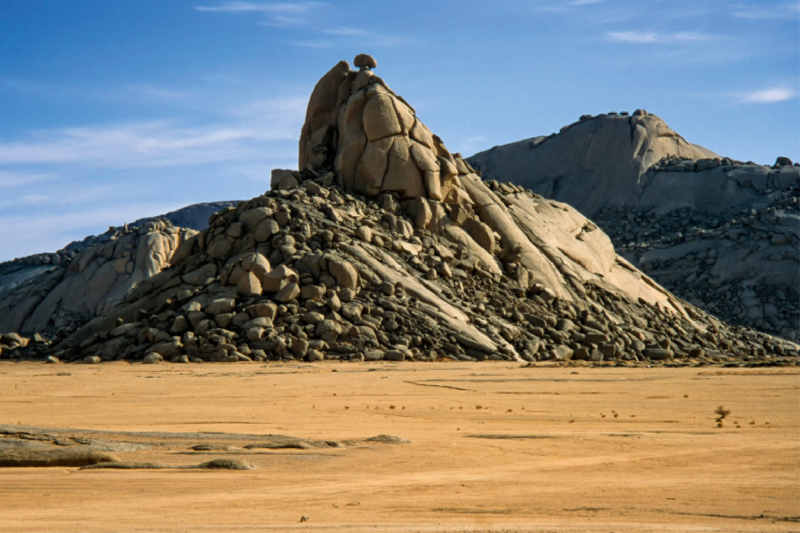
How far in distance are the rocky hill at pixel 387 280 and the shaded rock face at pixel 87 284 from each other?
1543cm

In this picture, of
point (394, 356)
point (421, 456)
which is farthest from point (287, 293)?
point (421, 456)

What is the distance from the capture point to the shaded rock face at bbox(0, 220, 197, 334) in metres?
45.7

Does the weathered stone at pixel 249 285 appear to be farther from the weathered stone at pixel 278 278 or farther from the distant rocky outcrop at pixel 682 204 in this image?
the distant rocky outcrop at pixel 682 204

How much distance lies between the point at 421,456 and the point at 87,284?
41965 mm

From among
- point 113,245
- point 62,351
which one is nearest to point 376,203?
point 62,351

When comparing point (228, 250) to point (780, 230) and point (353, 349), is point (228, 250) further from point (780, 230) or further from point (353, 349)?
point (780, 230)

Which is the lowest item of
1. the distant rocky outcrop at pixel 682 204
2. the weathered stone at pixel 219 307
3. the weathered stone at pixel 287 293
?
the weathered stone at pixel 219 307

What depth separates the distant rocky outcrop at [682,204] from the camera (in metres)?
52.7

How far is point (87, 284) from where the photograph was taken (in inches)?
1874

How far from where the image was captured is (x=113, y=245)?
5094cm

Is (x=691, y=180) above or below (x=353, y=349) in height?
above

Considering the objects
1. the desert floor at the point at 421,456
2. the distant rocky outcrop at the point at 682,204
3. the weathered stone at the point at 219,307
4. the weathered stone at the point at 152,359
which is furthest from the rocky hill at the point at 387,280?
the distant rocky outcrop at the point at 682,204

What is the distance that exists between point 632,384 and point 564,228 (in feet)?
64.7

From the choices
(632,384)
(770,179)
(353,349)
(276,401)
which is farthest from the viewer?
(770,179)
